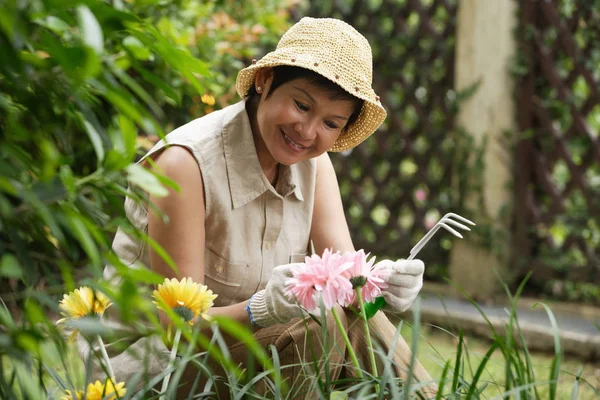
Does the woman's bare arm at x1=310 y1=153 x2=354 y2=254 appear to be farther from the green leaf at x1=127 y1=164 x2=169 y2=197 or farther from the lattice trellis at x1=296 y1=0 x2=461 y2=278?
the lattice trellis at x1=296 y1=0 x2=461 y2=278

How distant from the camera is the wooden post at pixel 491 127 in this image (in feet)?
14.1

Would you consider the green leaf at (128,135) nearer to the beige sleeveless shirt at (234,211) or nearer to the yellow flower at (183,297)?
the yellow flower at (183,297)

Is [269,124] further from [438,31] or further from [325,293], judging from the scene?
[438,31]

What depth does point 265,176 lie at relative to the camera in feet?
6.73

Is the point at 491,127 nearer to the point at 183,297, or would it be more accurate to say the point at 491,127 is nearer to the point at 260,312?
the point at 260,312

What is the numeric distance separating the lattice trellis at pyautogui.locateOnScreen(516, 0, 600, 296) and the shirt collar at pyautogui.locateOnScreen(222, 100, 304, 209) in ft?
8.21

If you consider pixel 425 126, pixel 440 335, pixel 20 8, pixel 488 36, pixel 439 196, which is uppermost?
pixel 20 8

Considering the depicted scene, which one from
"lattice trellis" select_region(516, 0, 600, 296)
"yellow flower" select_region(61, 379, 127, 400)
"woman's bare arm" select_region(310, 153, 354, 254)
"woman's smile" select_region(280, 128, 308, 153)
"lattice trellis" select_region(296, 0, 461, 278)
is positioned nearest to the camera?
"yellow flower" select_region(61, 379, 127, 400)

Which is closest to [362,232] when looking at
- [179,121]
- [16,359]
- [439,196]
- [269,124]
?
[439,196]

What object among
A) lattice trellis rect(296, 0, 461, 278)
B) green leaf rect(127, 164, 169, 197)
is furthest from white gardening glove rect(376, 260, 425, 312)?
lattice trellis rect(296, 0, 461, 278)

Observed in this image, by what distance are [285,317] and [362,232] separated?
3.48 m

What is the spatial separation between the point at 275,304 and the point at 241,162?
531 mm

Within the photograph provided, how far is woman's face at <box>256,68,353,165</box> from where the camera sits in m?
1.88

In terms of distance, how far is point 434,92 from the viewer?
467cm
